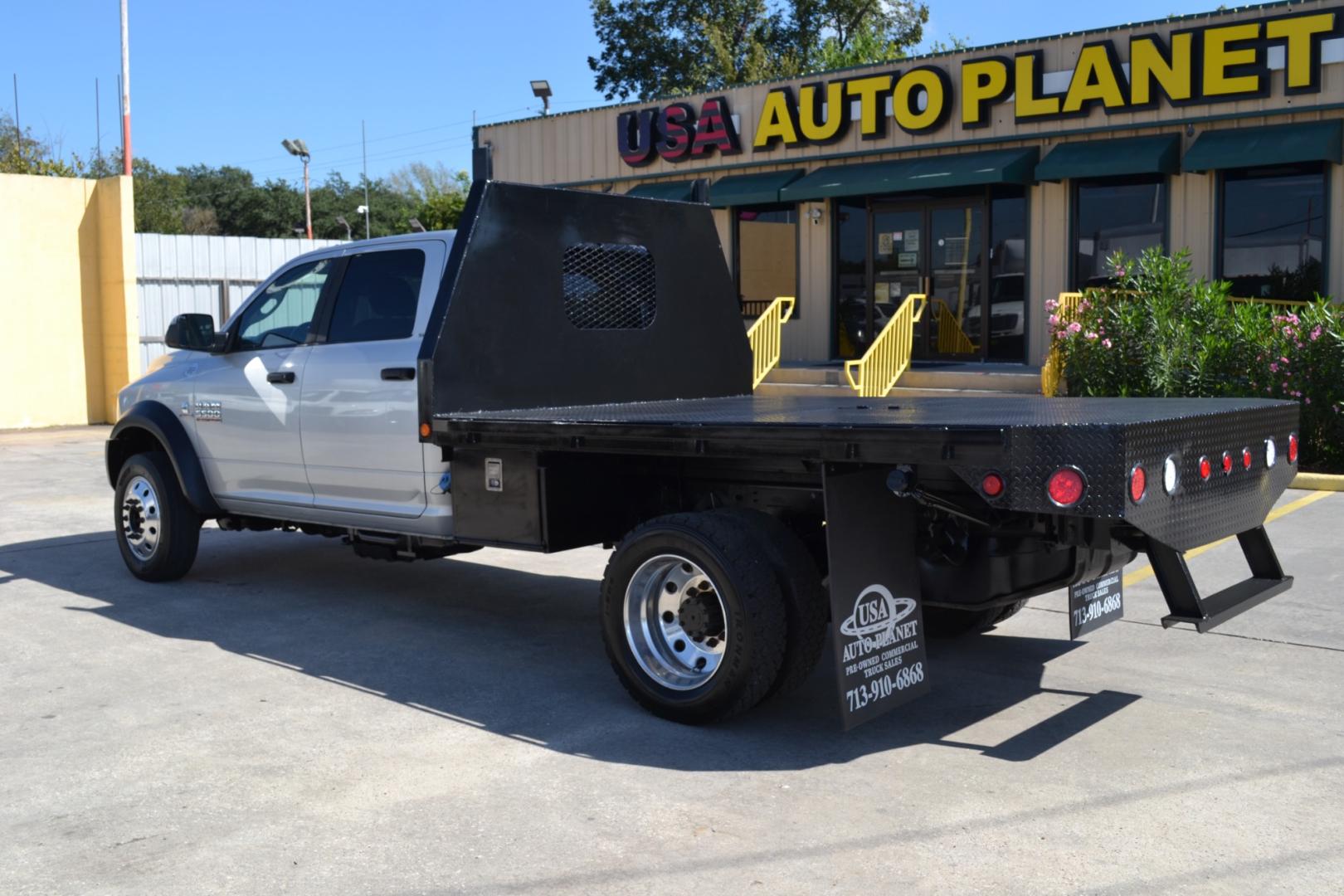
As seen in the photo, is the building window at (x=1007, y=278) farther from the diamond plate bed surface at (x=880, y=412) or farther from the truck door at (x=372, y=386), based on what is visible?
the truck door at (x=372, y=386)

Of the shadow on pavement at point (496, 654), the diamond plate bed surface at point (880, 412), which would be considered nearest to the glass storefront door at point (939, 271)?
the shadow on pavement at point (496, 654)

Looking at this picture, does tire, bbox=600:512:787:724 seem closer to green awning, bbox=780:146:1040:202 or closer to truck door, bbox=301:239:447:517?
truck door, bbox=301:239:447:517

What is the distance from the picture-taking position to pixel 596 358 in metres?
7.02

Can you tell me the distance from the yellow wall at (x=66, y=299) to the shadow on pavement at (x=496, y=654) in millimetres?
11635

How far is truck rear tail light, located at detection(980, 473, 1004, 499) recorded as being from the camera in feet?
14.5

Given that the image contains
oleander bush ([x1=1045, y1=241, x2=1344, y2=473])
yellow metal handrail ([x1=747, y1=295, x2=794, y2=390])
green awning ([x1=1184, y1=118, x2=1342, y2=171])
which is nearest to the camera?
oleander bush ([x1=1045, y1=241, x2=1344, y2=473])

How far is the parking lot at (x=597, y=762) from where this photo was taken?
157 inches

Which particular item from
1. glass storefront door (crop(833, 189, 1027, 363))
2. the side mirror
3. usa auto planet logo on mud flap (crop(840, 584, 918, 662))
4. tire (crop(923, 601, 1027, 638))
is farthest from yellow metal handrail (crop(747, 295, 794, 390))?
usa auto planet logo on mud flap (crop(840, 584, 918, 662))

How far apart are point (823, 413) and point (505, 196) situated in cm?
193

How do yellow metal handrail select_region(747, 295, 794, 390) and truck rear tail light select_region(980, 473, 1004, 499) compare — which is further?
yellow metal handrail select_region(747, 295, 794, 390)

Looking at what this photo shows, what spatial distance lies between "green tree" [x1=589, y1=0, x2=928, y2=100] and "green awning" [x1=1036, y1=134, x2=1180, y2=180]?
25.4 meters

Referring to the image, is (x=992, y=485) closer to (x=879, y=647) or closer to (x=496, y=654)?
(x=879, y=647)

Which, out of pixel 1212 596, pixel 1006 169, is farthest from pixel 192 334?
pixel 1006 169

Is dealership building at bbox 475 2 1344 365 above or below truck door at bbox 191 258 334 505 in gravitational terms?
above
